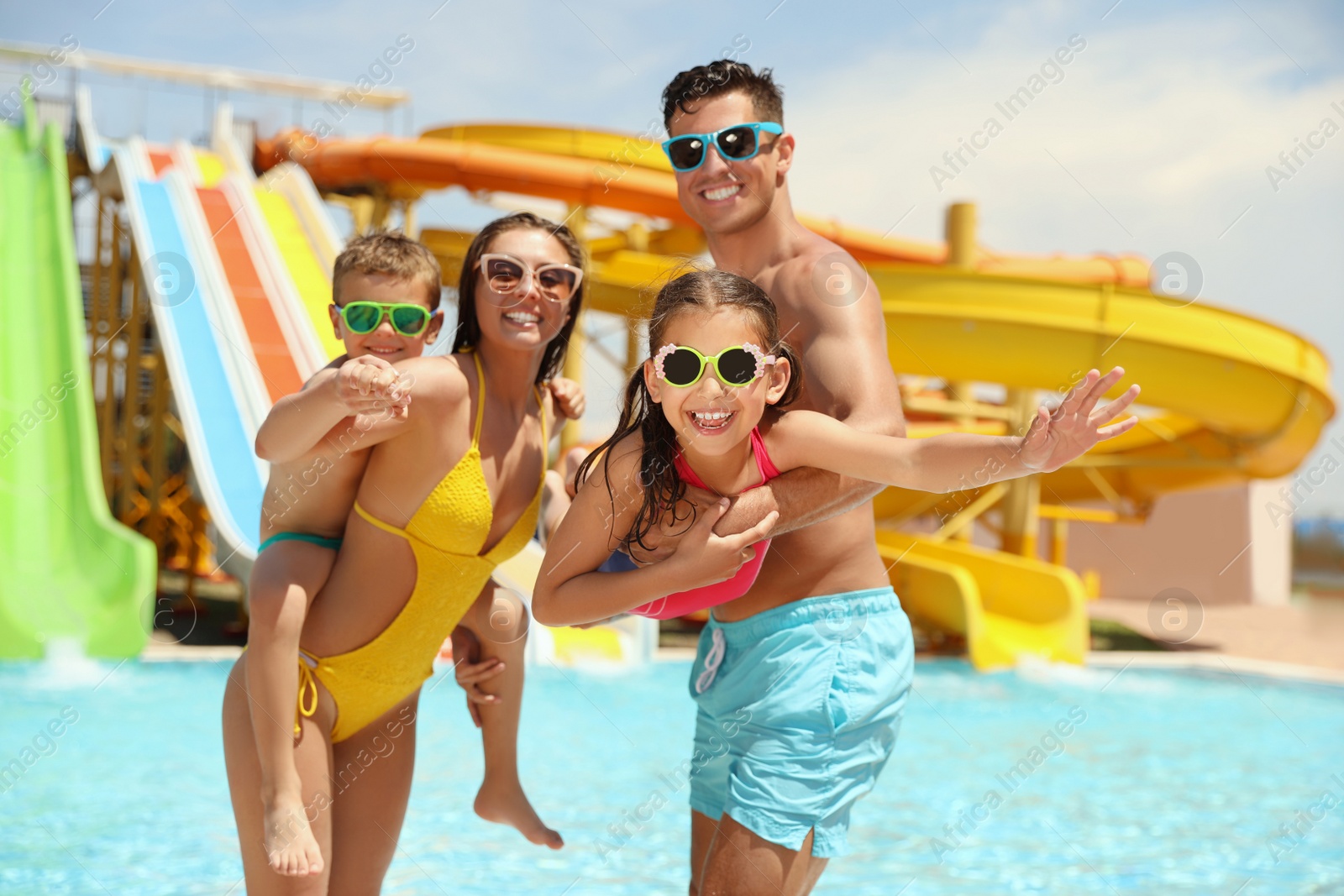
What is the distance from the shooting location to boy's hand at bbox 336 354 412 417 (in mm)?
1884

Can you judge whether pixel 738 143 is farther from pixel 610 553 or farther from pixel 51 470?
pixel 51 470

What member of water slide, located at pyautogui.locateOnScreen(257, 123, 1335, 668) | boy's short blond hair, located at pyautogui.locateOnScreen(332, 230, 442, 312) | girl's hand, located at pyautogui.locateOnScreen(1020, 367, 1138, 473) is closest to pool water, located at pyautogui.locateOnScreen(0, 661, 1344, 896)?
water slide, located at pyautogui.locateOnScreen(257, 123, 1335, 668)

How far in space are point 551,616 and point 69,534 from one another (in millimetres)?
7778

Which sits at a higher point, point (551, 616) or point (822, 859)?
point (551, 616)

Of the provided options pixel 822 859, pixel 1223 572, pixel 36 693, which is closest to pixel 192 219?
pixel 36 693

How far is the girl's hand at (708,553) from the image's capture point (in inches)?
73.0

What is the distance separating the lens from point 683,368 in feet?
6.18

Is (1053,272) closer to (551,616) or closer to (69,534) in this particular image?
(69,534)

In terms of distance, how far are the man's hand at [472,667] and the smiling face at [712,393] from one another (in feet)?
2.71

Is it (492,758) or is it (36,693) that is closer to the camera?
(492,758)

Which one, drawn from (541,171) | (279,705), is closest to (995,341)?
(541,171)

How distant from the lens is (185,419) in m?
7.98

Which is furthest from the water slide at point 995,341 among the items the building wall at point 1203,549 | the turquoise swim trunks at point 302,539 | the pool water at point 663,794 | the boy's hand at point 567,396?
the building wall at point 1203,549

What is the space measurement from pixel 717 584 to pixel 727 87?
1065 mm
